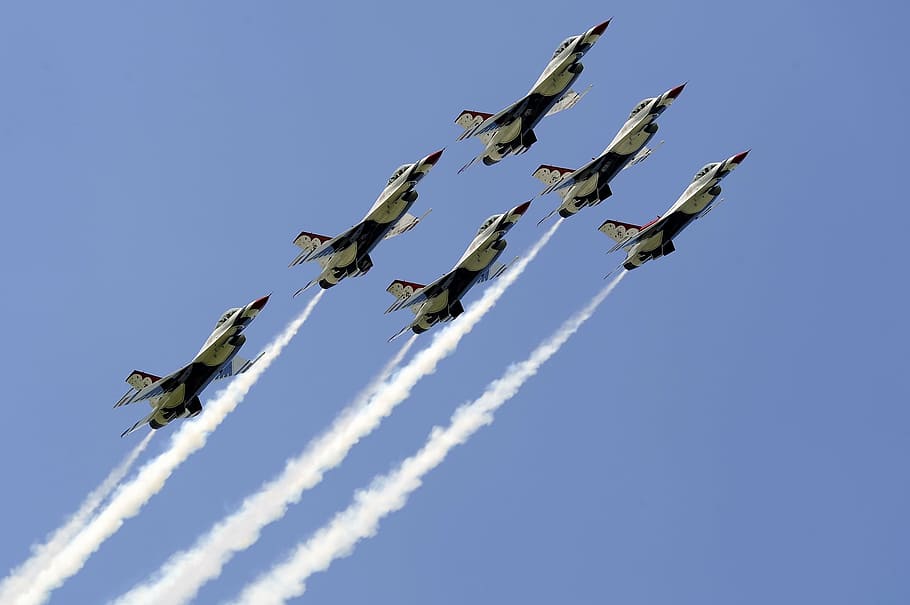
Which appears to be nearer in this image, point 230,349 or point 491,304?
point 230,349

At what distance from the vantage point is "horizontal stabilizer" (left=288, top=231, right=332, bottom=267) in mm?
112562

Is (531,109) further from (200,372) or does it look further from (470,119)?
(200,372)

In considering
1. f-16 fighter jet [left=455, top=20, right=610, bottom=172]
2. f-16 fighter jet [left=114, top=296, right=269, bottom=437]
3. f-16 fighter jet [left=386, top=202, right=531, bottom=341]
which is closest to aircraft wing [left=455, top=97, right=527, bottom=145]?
f-16 fighter jet [left=455, top=20, right=610, bottom=172]

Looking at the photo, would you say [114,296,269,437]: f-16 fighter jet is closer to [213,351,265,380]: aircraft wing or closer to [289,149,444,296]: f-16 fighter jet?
[213,351,265,380]: aircraft wing

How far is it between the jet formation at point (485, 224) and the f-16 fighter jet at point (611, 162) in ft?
0.18

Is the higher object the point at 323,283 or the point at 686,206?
the point at 323,283

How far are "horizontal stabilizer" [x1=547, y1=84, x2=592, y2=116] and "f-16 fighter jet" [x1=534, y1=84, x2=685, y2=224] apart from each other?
9.70ft

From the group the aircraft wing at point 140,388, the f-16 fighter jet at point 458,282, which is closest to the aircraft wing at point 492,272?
the f-16 fighter jet at point 458,282

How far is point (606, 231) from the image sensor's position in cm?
11806

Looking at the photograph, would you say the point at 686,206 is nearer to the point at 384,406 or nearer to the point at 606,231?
the point at 606,231

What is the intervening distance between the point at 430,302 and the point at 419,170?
22.5ft

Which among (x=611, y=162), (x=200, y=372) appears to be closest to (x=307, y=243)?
(x=200, y=372)

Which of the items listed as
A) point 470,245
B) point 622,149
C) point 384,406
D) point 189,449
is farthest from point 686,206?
point 189,449

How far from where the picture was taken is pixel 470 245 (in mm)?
112500
